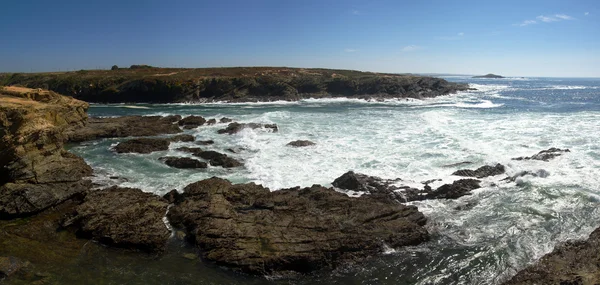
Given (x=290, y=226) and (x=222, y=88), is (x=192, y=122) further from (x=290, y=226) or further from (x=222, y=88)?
(x=222, y=88)

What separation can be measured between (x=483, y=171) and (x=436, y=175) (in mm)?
2292

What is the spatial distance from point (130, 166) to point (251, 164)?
6.72 m

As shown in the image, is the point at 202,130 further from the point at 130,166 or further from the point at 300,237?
the point at 300,237

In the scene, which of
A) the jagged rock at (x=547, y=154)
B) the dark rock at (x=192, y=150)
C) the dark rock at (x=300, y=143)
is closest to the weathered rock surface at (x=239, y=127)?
the dark rock at (x=300, y=143)

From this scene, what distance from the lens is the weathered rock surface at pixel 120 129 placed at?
27.7m

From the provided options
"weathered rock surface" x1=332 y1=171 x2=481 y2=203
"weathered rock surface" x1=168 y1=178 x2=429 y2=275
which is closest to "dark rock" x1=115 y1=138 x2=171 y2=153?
"weathered rock surface" x1=168 y1=178 x2=429 y2=275

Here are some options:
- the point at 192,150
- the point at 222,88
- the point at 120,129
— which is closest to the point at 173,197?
the point at 192,150

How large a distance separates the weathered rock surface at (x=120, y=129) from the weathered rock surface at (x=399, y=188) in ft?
63.4

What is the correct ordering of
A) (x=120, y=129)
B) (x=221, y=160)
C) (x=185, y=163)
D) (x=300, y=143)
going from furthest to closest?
(x=120, y=129), (x=300, y=143), (x=221, y=160), (x=185, y=163)

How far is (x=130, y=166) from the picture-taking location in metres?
20.2

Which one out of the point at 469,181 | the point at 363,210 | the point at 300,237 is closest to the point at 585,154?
the point at 469,181

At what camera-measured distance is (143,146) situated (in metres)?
23.9

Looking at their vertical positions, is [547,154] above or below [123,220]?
above

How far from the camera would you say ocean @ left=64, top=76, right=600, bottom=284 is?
1010cm
